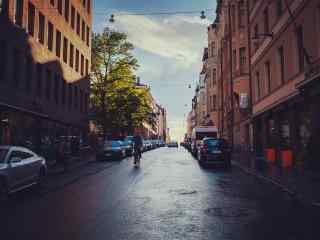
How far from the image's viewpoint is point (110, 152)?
27.9 meters

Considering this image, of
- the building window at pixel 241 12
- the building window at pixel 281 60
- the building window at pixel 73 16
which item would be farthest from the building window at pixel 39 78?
the building window at pixel 241 12

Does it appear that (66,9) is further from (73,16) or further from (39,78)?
(39,78)

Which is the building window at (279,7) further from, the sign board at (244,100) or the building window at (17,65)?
the building window at (17,65)

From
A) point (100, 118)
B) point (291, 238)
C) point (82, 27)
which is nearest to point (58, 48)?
point (82, 27)

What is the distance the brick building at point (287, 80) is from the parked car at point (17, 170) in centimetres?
1091

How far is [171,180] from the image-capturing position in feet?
45.1

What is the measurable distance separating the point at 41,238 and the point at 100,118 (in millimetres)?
36128

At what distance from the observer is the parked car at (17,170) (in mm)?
9273

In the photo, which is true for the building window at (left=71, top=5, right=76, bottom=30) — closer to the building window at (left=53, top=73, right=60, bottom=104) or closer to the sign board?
the building window at (left=53, top=73, right=60, bottom=104)

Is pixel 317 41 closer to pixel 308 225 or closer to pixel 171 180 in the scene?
pixel 171 180

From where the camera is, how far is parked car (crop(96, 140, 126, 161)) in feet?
91.1

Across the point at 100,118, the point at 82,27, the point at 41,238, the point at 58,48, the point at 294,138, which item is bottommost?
the point at 41,238

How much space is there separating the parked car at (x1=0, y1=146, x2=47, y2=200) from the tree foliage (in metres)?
29.5

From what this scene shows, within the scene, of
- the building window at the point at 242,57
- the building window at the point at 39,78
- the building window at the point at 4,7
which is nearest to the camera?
the building window at the point at 4,7
